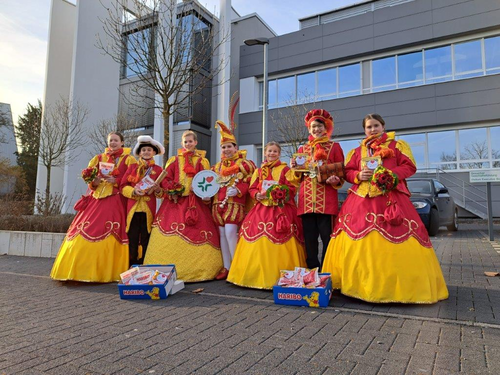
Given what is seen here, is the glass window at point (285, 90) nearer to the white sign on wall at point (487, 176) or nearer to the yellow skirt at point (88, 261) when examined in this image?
the white sign on wall at point (487, 176)

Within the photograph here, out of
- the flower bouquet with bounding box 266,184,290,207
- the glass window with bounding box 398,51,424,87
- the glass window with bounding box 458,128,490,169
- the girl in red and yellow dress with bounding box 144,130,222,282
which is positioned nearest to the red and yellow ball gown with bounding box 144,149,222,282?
the girl in red and yellow dress with bounding box 144,130,222,282

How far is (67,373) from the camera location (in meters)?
2.27

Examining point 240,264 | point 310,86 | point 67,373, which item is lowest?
point 67,373

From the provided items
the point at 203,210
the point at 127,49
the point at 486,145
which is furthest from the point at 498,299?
the point at 486,145

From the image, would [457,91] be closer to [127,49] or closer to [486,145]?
[486,145]

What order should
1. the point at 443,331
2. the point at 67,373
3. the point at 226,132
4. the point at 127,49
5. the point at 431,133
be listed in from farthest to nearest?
1. the point at 431,133
2. the point at 127,49
3. the point at 226,132
4. the point at 443,331
5. the point at 67,373

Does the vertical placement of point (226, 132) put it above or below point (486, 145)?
below

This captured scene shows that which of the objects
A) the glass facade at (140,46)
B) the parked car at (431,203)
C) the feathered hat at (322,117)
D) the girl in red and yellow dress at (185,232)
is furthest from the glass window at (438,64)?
the girl in red and yellow dress at (185,232)

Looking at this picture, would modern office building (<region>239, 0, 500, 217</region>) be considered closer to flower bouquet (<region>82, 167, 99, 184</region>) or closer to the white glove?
the white glove

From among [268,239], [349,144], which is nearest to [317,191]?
[268,239]

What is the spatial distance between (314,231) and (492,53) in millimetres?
16735

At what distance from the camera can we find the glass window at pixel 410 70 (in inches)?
696

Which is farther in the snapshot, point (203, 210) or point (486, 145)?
point (486, 145)

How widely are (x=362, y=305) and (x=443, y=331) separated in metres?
0.92
